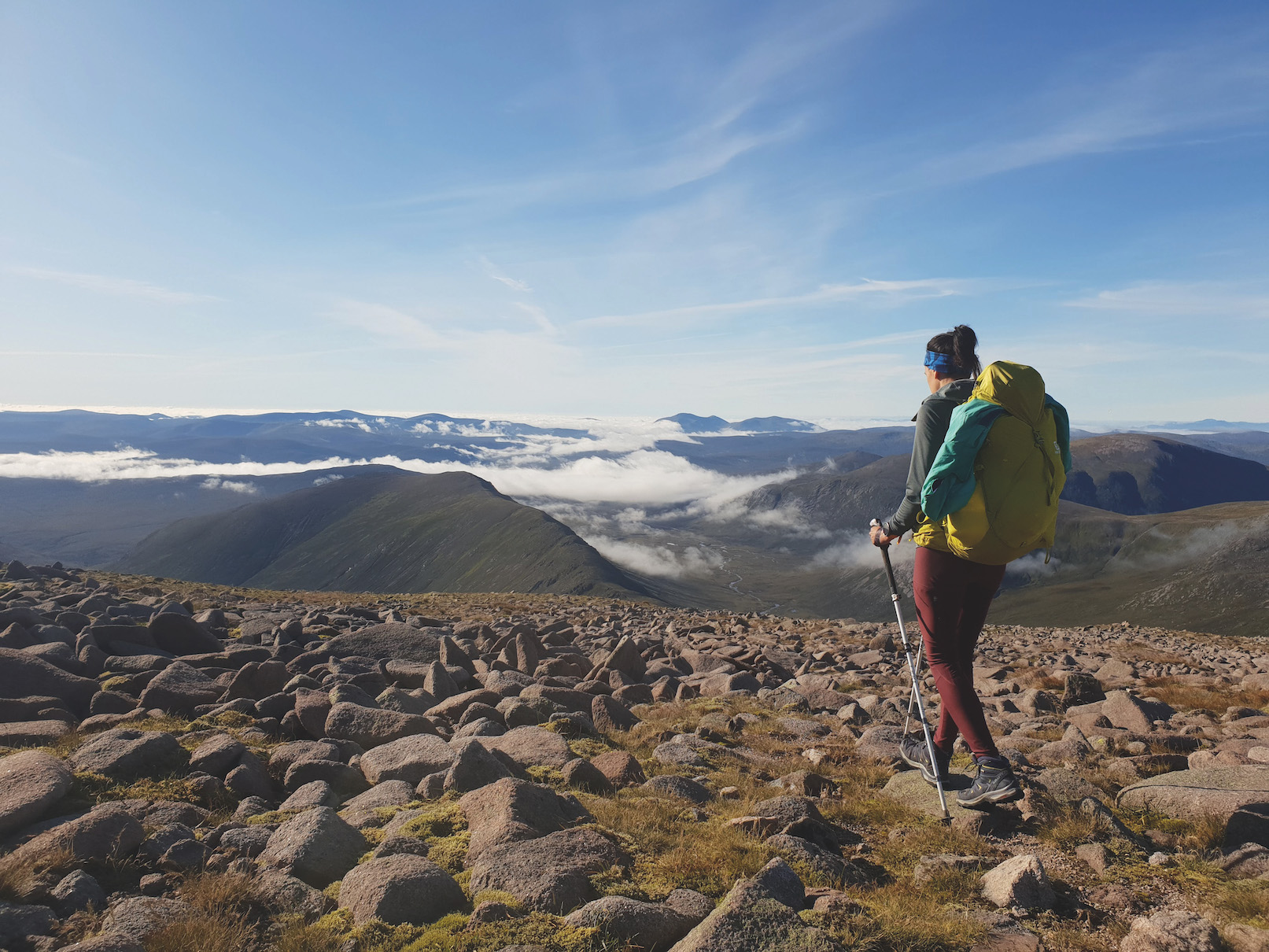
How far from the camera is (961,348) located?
888cm

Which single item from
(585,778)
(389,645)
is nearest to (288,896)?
(585,778)

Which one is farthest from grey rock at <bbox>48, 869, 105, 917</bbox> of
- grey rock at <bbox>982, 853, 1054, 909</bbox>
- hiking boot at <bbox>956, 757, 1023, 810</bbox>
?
hiking boot at <bbox>956, 757, 1023, 810</bbox>

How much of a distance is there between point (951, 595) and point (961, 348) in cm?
314

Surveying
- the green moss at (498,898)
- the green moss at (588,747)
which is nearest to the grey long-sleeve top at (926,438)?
the green moss at (498,898)

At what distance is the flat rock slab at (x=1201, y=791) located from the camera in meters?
7.48

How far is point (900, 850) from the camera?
7664 millimetres

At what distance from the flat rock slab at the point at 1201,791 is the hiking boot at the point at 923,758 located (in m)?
1.99

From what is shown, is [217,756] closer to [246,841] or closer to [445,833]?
[246,841]

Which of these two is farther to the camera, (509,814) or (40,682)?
(40,682)

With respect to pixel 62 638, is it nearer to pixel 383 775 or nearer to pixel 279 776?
pixel 279 776

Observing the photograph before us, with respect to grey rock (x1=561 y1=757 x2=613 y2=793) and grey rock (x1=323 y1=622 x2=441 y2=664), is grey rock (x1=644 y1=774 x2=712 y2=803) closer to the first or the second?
grey rock (x1=561 y1=757 x2=613 y2=793)

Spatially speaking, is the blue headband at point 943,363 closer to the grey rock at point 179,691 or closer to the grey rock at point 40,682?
the grey rock at point 179,691

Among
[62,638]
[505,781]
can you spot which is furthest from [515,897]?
[62,638]

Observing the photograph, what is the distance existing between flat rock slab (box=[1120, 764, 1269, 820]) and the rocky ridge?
35 millimetres
